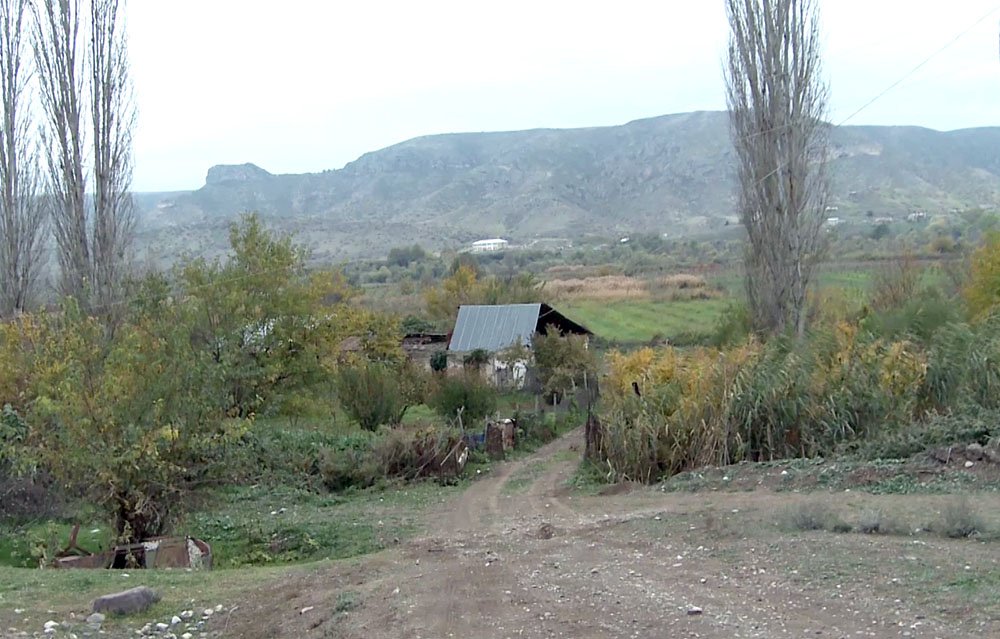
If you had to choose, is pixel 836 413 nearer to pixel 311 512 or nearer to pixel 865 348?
pixel 865 348

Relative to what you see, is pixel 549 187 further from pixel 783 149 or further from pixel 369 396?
pixel 783 149

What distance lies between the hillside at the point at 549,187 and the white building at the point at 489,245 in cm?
383

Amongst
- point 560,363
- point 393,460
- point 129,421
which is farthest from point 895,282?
point 129,421

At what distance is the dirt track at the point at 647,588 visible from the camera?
22.2ft

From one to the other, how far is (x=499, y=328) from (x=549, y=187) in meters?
81.5

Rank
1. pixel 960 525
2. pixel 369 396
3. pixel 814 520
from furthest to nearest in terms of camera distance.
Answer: pixel 369 396
pixel 814 520
pixel 960 525

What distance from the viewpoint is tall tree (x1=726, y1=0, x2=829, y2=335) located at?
24.5 meters

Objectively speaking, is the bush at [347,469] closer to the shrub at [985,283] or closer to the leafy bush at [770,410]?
the leafy bush at [770,410]

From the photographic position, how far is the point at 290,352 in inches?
1169

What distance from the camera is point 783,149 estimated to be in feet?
80.9

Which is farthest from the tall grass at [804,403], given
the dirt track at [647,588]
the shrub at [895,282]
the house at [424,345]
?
the house at [424,345]

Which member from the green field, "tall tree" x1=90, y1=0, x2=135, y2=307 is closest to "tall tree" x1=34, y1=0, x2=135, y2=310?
"tall tree" x1=90, y1=0, x2=135, y2=307

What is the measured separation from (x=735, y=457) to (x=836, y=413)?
5.71 ft

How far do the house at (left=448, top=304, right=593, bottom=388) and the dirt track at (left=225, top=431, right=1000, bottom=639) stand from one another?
31482 mm
